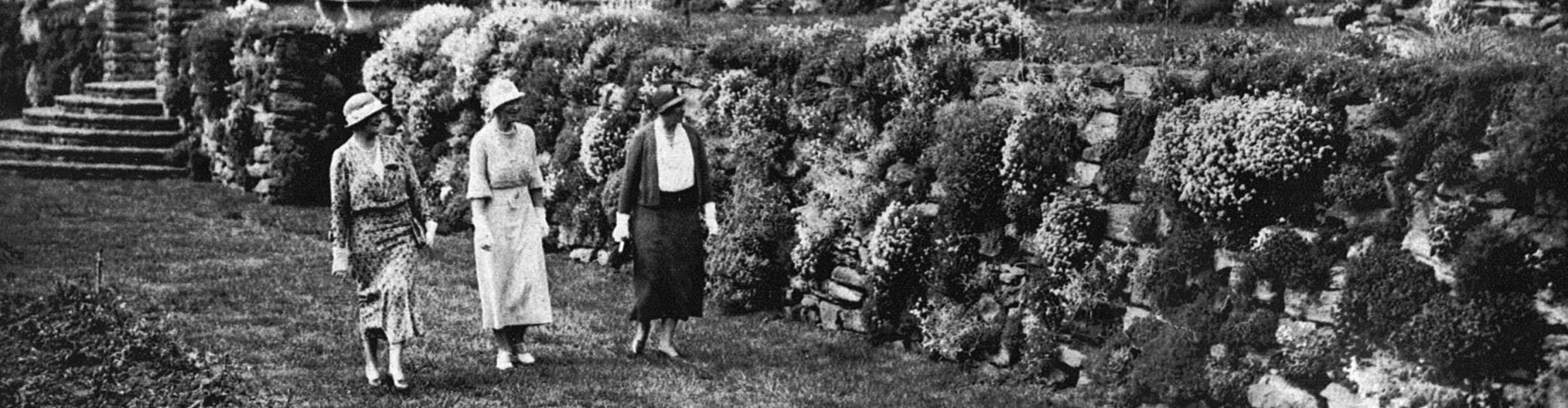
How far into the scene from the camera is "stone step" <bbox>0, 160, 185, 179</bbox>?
1955cm

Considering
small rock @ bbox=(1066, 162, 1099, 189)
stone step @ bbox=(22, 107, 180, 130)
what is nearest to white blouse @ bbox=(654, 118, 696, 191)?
small rock @ bbox=(1066, 162, 1099, 189)

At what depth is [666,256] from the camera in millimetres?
9883

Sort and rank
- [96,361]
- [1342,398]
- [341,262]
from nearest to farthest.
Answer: [1342,398] < [341,262] < [96,361]

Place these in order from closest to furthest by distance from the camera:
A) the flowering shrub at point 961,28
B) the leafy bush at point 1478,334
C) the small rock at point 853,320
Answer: the leafy bush at point 1478,334, the flowering shrub at point 961,28, the small rock at point 853,320

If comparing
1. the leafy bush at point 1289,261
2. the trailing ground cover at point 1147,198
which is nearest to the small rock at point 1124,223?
the trailing ground cover at point 1147,198

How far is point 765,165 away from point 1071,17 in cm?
514

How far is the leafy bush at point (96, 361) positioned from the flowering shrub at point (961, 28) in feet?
14.1

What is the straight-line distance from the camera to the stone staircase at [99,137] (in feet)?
64.8

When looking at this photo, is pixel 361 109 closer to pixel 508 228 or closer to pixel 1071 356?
pixel 508 228

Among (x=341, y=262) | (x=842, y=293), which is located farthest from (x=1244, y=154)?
(x=341, y=262)

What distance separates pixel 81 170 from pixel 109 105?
1.64 meters

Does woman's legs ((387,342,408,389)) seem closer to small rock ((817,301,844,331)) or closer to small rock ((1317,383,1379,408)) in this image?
small rock ((817,301,844,331))

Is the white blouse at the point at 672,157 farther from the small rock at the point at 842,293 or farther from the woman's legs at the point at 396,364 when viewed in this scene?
the woman's legs at the point at 396,364

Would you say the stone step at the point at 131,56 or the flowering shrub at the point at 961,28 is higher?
the flowering shrub at the point at 961,28
